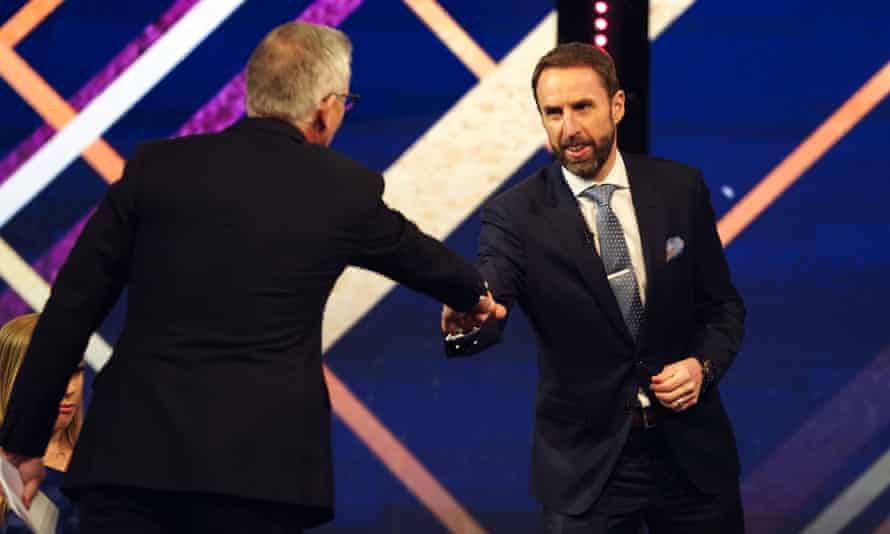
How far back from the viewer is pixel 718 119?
4473mm

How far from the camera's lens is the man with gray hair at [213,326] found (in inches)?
83.0

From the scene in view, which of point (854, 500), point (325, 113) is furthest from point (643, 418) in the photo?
point (854, 500)

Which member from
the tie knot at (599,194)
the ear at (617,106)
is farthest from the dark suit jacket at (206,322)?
the ear at (617,106)

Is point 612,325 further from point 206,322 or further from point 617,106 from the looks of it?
point 206,322

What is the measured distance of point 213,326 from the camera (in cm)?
211

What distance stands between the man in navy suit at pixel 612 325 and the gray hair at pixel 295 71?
749 mm

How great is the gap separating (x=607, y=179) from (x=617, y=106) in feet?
0.62

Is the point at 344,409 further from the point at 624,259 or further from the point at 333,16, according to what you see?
the point at 624,259

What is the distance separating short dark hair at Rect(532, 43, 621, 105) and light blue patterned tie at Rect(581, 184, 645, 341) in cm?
25

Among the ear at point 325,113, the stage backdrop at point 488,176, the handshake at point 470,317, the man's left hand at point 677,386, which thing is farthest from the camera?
the stage backdrop at point 488,176

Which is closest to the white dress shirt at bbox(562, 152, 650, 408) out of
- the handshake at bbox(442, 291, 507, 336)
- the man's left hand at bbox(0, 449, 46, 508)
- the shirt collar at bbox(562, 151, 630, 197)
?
the shirt collar at bbox(562, 151, 630, 197)

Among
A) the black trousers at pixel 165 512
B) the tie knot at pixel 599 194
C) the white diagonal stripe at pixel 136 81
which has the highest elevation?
the white diagonal stripe at pixel 136 81

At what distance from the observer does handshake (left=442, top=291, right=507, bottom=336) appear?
104 inches

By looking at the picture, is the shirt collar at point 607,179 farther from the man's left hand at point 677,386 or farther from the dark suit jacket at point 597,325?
the man's left hand at point 677,386
